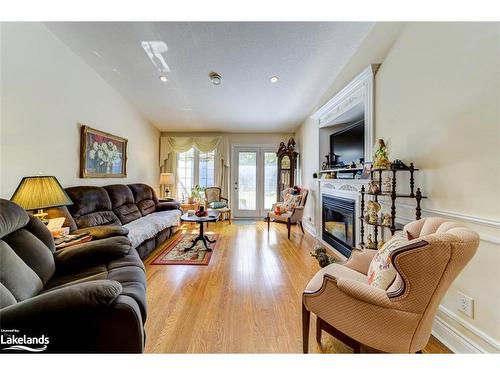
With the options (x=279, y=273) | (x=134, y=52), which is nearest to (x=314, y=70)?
(x=134, y=52)

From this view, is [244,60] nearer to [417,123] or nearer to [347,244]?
[417,123]

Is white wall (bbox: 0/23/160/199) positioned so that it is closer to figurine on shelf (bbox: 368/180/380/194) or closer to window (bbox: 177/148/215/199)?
window (bbox: 177/148/215/199)

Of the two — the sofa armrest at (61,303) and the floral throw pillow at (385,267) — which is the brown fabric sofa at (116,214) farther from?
the floral throw pillow at (385,267)

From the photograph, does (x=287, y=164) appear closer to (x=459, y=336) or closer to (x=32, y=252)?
(x=459, y=336)

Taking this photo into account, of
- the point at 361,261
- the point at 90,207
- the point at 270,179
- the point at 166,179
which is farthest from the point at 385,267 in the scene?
the point at 166,179

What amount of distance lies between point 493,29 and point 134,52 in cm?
318

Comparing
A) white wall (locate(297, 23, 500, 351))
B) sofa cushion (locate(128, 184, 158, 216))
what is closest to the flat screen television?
white wall (locate(297, 23, 500, 351))

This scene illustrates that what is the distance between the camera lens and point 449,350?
1418 millimetres

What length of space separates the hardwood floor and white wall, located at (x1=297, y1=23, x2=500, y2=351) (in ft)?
1.40

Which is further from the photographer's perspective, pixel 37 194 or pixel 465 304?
pixel 37 194

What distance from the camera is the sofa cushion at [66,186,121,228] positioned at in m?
2.56

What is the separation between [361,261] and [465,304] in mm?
635

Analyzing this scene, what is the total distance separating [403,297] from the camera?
40.2 inches

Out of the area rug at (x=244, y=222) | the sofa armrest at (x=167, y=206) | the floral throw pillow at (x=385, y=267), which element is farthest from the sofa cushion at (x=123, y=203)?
the floral throw pillow at (x=385, y=267)
